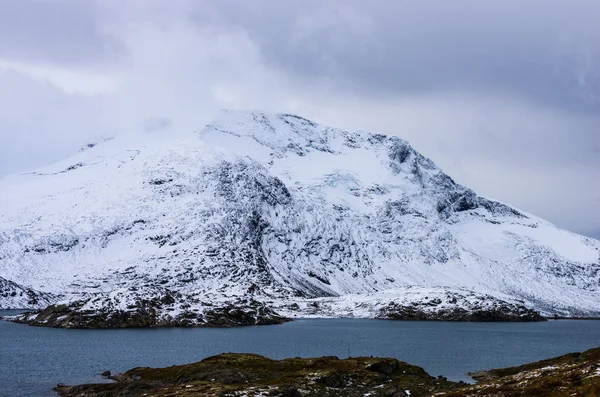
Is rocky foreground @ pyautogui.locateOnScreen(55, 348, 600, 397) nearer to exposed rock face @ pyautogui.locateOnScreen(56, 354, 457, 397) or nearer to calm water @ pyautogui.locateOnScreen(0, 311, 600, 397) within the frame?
exposed rock face @ pyautogui.locateOnScreen(56, 354, 457, 397)

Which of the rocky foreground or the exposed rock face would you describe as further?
the exposed rock face

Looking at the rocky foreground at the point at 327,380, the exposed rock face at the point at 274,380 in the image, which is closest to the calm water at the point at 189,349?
the exposed rock face at the point at 274,380

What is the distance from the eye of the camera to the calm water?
107375 mm

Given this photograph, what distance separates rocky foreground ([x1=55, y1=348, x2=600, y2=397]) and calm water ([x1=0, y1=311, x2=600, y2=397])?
10863 mm

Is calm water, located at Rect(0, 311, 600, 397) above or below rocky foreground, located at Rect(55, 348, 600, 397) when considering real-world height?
below

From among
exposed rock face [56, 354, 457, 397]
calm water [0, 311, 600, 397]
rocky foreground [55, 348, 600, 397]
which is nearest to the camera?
rocky foreground [55, 348, 600, 397]

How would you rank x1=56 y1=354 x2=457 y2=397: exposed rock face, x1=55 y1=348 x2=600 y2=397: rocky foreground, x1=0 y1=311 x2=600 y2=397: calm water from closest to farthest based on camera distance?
x1=55 y1=348 x2=600 y2=397: rocky foreground
x1=56 y1=354 x2=457 y2=397: exposed rock face
x1=0 y1=311 x2=600 y2=397: calm water

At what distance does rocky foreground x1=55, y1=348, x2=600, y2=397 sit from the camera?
2645 inches

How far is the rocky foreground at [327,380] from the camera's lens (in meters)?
67.2

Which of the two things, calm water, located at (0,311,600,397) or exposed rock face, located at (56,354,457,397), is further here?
calm water, located at (0,311,600,397)

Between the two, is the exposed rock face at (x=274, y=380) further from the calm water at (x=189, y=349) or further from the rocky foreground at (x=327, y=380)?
the calm water at (x=189, y=349)

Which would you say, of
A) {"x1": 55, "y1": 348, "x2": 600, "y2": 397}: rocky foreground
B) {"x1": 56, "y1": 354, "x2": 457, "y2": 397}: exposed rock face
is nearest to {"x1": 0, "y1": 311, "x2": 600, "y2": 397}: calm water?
{"x1": 56, "y1": 354, "x2": 457, "y2": 397}: exposed rock face

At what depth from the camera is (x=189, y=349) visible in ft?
484

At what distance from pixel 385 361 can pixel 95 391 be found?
39.6 meters
